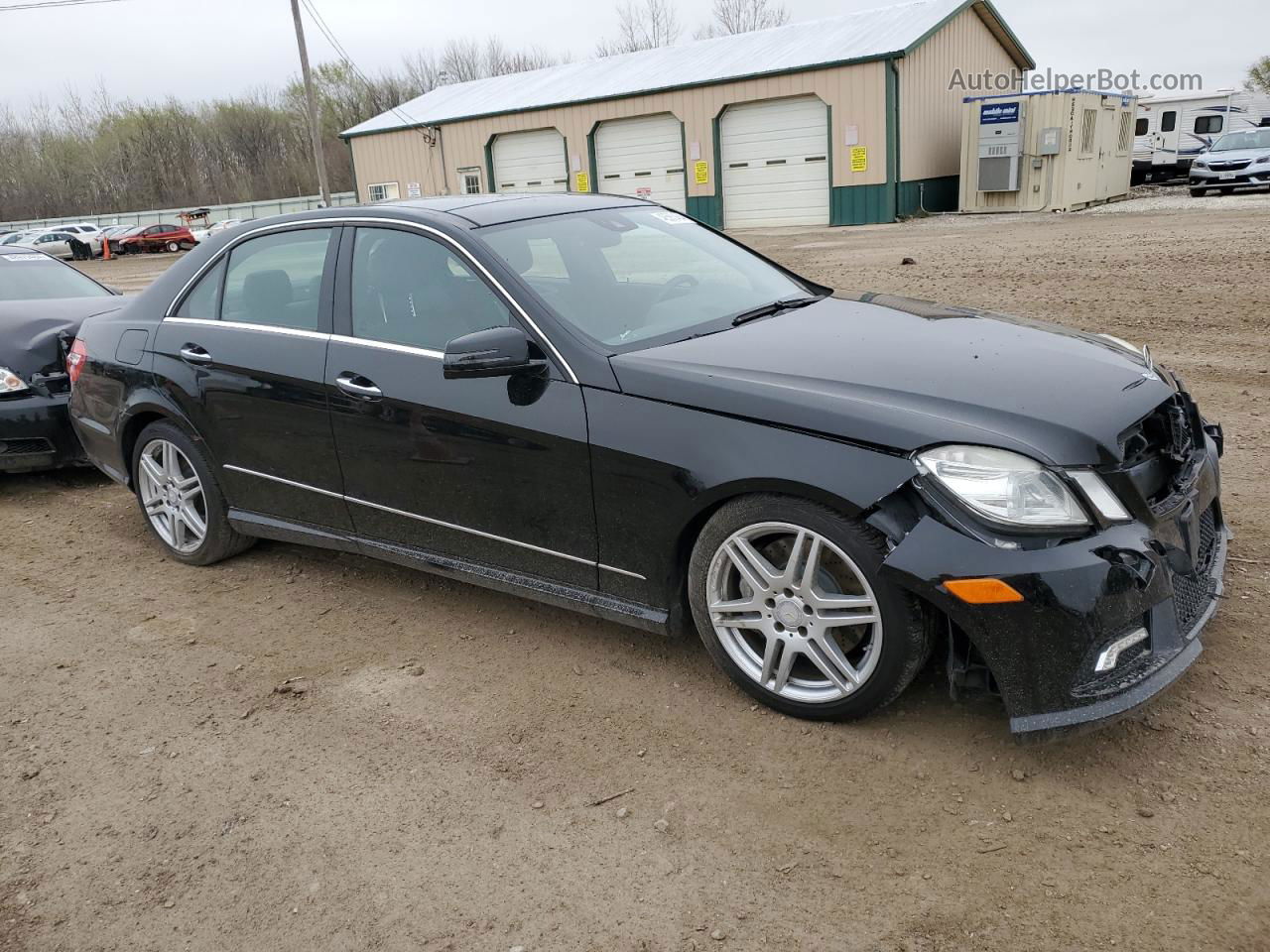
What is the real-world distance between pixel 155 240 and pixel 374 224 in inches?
1557

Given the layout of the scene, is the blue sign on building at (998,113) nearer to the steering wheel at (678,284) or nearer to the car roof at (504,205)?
the car roof at (504,205)

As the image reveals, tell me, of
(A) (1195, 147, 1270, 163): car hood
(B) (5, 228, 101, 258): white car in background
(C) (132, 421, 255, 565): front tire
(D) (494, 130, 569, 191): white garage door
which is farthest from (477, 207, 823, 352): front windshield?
(B) (5, 228, 101, 258): white car in background

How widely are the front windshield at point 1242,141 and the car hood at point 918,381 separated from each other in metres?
25.7

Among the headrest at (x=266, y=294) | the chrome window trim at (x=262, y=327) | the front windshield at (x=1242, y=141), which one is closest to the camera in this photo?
the chrome window trim at (x=262, y=327)

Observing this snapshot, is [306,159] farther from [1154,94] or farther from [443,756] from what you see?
[443,756]

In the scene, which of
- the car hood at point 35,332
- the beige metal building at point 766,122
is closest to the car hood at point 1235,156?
the beige metal building at point 766,122

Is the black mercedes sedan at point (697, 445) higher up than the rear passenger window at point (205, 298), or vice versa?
the rear passenger window at point (205, 298)

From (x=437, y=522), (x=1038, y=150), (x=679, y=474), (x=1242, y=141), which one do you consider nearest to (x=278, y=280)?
(x=437, y=522)

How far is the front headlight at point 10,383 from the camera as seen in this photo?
248 inches

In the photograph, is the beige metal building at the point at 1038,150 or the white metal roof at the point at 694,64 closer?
the beige metal building at the point at 1038,150

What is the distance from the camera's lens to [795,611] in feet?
10.5

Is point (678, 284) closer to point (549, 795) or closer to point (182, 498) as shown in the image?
point (549, 795)

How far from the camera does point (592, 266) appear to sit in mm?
4121

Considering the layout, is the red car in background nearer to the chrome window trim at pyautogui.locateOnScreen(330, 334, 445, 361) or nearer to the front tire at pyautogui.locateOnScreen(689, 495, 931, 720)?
the chrome window trim at pyautogui.locateOnScreen(330, 334, 445, 361)
